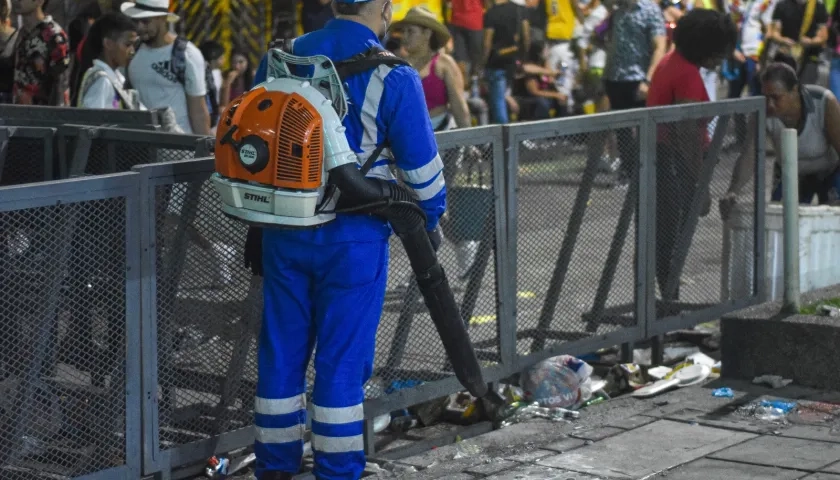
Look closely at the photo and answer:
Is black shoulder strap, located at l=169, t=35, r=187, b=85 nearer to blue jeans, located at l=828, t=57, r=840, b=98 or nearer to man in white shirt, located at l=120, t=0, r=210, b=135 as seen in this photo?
man in white shirt, located at l=120, t=0, r=210, b=135

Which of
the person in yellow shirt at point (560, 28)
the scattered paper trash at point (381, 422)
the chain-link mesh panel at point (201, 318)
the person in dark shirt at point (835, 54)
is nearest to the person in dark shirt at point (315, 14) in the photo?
the scattered paper trash at point (381, 422)

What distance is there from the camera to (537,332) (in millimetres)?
7348

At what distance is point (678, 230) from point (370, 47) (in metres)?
3.35

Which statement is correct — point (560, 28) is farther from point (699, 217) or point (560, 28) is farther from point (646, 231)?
point (646, 231)

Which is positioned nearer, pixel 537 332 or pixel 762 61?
pixel 537 332

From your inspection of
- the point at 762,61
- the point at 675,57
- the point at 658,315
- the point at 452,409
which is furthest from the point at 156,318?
the point at 762,61

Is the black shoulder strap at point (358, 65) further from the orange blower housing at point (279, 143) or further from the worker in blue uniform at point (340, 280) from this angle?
the orange blower housing at point (279, 143)

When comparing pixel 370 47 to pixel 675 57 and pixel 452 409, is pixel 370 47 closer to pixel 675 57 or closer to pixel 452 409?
pixel 452 409

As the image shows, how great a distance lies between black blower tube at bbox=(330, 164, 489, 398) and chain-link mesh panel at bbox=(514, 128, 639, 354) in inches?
53.4

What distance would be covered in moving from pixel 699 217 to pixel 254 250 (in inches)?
136

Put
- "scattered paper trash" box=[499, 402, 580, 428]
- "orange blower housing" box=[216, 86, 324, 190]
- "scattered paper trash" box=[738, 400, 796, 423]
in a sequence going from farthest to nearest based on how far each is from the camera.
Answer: "scattered paper trash" box=[499, 402, 580, 428] → "scattered paper trash" box=[738, 400, 796, 423] → "orange blower housing" box=[216, 86, 324, 190]

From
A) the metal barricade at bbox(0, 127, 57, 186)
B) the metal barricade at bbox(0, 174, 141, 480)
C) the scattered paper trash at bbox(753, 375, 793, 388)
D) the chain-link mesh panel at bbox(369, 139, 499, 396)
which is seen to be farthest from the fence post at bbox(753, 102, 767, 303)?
Result: the metal barricade at bbox(0, 174, 141, 480)

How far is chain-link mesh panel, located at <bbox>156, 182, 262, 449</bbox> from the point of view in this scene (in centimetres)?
562

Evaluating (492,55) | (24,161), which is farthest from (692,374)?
(492,55)
